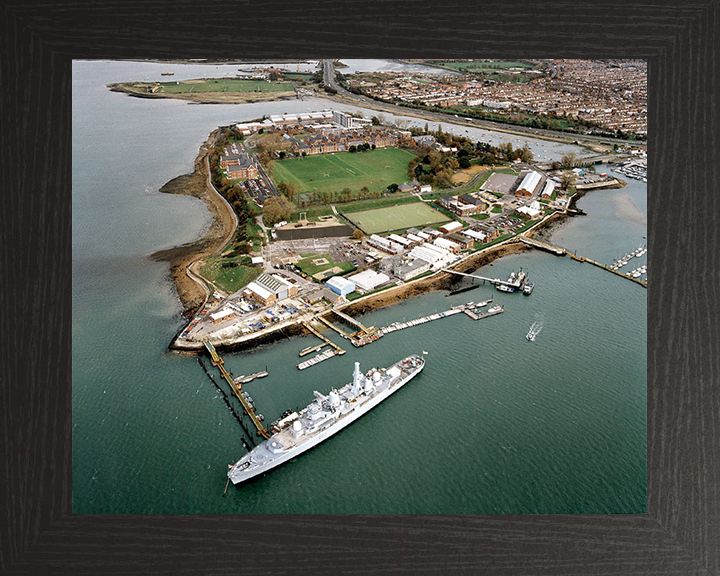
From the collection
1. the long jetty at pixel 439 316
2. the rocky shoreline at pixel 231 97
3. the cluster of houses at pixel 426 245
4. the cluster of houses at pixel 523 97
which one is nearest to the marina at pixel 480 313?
the long jetty at pixel 439 316

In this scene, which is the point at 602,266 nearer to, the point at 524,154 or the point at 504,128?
the point at 524,154

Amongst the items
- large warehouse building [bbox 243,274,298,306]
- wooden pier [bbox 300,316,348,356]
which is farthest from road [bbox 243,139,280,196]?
wooden pier [bbox 300,316,348,356]

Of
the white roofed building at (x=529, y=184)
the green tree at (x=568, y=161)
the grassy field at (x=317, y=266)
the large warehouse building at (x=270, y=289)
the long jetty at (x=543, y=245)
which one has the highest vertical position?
the green tree at (x=568, y=161)

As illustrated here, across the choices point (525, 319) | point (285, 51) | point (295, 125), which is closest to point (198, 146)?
point (295, 125)

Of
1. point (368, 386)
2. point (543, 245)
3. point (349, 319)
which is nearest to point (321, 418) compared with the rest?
point (368, 386)

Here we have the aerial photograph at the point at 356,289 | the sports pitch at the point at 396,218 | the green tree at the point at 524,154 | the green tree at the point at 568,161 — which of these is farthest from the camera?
the green tree at the point at 524,154

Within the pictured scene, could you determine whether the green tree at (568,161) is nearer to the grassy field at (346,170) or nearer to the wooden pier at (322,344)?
the grassy field at (346,170)

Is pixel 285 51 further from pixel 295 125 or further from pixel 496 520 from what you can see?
pixel 295 125
